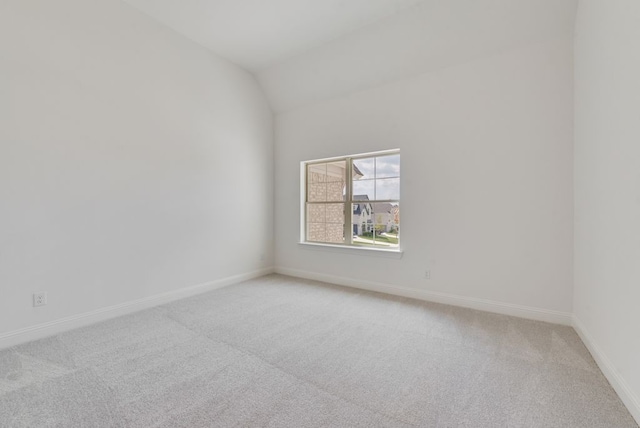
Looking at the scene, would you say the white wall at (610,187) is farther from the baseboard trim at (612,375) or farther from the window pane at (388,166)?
the window pane at (388,166)

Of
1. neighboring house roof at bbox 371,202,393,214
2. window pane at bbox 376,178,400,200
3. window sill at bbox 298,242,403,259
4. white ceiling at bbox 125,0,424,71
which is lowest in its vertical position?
window sill at bbox 298,242,403,259

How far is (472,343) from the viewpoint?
2311 mm

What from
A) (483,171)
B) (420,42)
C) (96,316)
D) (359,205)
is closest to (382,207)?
(359,205)

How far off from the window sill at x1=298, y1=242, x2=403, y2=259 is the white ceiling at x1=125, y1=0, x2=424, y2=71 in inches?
108

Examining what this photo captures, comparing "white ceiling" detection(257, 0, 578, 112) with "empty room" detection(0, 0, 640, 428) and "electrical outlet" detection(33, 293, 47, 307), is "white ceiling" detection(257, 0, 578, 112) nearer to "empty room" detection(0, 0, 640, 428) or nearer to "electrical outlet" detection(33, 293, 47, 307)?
"empty room" detection(0, 0, 640, 428)

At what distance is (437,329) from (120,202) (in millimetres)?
3434

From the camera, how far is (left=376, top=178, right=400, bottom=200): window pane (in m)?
3.74

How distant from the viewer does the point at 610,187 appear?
1838mm

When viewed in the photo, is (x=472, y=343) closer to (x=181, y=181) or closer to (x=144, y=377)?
(x=144, y=377)

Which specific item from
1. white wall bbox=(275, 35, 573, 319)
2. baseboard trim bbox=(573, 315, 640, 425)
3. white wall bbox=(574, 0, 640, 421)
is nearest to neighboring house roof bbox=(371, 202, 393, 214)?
white wall bbox=(275, 35, 573, 319)

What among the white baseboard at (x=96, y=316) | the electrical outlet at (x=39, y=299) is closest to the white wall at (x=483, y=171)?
the white baseboard at (x=96, y=316)

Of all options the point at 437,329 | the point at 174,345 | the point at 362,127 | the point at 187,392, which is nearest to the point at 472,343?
the point at 437,329

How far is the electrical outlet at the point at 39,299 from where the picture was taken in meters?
2.40

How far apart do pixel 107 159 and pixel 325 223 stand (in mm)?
2934
